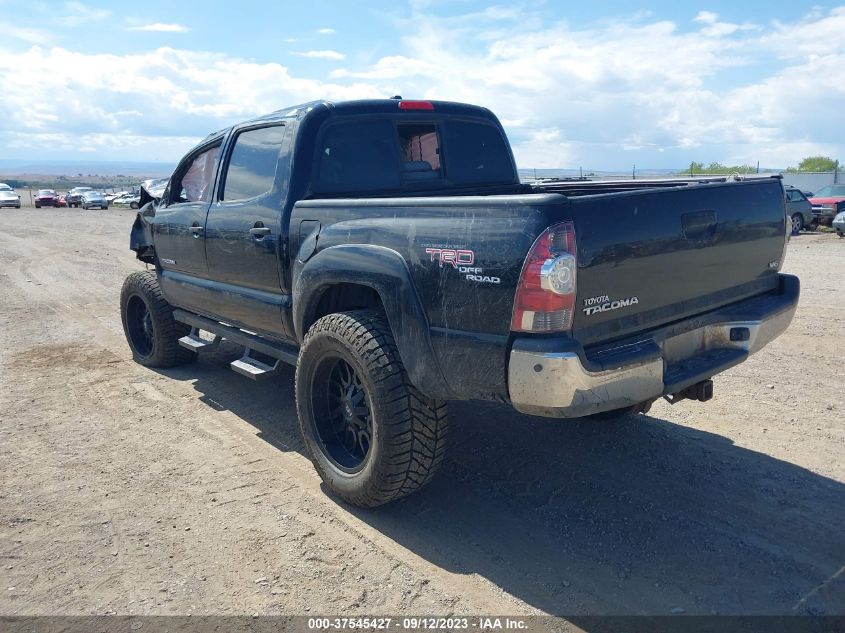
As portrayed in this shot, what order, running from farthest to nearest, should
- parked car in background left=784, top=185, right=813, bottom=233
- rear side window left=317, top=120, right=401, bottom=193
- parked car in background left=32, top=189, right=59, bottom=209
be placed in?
parked car in background left=32, top=189, right=59, bottom=209
parked car in background left=784, top=185, right=813, bottom=233
rear side window left=317, top=120, right=401, bottom=193

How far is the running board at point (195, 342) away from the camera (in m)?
5.70

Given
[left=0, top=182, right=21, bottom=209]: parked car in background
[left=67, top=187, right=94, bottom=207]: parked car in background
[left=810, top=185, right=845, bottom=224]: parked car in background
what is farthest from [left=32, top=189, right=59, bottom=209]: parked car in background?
[left=810, top=185, right=845, bottom=224]: parked car in background

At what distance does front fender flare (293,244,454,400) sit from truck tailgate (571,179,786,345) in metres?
0.73

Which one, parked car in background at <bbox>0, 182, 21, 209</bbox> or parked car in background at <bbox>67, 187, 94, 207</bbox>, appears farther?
parked car in background at <bbox>67, 187, 94, 207</bbox>

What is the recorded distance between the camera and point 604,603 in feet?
9.49

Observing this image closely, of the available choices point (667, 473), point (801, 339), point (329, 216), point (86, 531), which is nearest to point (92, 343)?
point (86, 531)

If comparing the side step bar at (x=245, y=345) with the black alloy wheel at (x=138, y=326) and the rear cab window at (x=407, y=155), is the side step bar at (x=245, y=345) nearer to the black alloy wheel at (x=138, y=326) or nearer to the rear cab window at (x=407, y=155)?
the black alloy wheel at (x=138, y=326)

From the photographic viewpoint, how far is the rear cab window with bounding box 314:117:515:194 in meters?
4.34

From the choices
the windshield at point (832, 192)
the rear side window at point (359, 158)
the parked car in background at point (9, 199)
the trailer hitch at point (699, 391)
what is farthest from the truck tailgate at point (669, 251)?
the parked car in background at point (9, 199)

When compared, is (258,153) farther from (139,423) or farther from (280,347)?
(139,423)

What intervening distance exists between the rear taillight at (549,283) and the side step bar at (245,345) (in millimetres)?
2028

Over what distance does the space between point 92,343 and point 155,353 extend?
5.41 ft

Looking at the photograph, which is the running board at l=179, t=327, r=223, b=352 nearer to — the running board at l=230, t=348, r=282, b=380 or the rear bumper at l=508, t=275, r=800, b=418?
the running board at l=230, t=348, r=282, b=380

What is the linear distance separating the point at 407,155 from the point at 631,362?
242 centimetres
